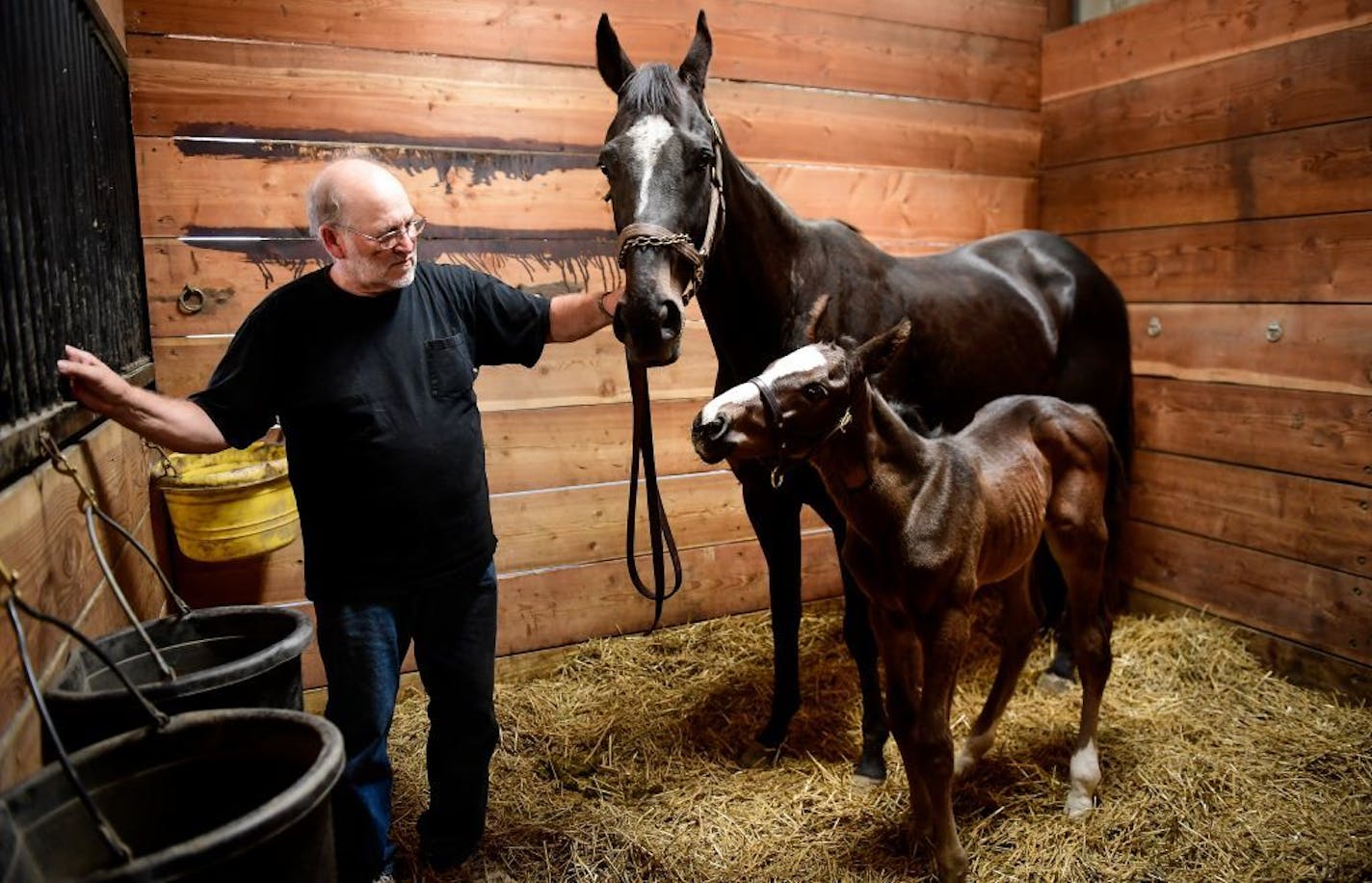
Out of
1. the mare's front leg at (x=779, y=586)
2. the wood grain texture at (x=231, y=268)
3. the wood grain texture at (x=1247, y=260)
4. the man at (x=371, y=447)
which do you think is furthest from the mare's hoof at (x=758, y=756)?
the wood grain texture at (x=1247, y=260)

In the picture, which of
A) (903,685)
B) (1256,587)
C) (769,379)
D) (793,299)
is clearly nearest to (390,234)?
(769,379)

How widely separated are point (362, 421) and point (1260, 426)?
3.16 meters

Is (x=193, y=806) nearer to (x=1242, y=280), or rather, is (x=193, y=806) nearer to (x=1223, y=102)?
(x=1242, y=280)

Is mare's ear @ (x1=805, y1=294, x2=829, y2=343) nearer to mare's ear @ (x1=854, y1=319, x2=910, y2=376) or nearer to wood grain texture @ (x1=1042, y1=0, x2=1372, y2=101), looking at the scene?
mare's ear @ (x1=854, y1=319, x2=910, y2=376)

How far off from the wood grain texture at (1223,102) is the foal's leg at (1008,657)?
80.5 inches

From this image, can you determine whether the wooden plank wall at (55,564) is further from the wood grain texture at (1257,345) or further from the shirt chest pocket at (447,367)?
the wood grain texture at (1257,345)

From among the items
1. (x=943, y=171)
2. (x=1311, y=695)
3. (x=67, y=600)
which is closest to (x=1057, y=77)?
(x=943, y=171)

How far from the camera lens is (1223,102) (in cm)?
324

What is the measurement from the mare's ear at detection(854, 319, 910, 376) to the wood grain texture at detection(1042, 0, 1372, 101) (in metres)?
2.36

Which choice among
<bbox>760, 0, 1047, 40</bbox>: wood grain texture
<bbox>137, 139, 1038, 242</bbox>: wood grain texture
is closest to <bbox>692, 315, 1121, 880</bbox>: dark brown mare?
<bbox>137, 139, 1038, 242</bbox>: wood grain texture

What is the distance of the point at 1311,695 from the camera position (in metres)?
2.98

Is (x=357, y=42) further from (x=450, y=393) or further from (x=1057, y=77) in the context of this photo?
(x=1057, y=77)

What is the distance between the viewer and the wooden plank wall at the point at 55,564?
3.88 feet

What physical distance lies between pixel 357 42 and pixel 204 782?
2.45m
